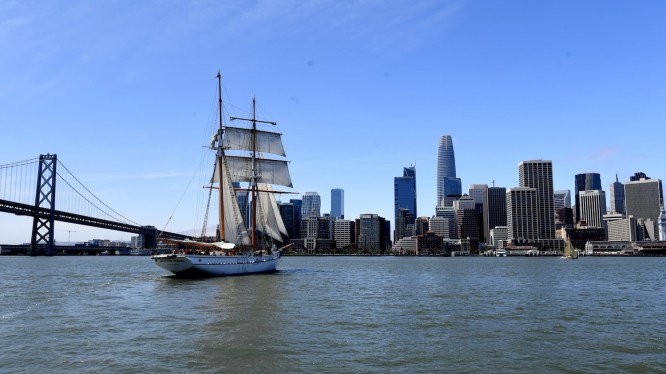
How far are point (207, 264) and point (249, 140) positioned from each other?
27.5 m

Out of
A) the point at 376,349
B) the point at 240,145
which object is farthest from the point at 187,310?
the point at 240,145

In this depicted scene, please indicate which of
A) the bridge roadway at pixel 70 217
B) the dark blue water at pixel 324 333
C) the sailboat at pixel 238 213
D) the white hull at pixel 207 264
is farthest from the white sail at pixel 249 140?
the bridge roadway at pixel 70 217

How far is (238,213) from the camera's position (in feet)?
222

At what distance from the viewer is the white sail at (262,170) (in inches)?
3118

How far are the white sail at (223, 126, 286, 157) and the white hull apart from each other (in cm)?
1742

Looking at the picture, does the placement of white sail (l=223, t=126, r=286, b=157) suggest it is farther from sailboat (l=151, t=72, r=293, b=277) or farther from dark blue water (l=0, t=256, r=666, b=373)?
dark blue water (l=0, t=256, r=666, b=373)

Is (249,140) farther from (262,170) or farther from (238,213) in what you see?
(238,213)

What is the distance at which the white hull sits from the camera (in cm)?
5584

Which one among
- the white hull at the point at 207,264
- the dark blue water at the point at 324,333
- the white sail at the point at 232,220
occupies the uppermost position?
the white sail at the point at 232,220

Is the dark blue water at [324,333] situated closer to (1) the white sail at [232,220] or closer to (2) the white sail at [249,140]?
(1) the white sail at [232,220]

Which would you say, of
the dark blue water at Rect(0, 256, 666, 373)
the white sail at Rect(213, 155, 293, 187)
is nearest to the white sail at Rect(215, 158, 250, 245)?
the white sail at Rect(213, 155, 293, 187)

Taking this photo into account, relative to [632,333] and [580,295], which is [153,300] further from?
[580,295]

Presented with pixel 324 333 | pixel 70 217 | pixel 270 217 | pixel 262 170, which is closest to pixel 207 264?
pixel 270 217

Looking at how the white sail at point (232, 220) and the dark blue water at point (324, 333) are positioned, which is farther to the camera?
the white sail at point (232, 220)
